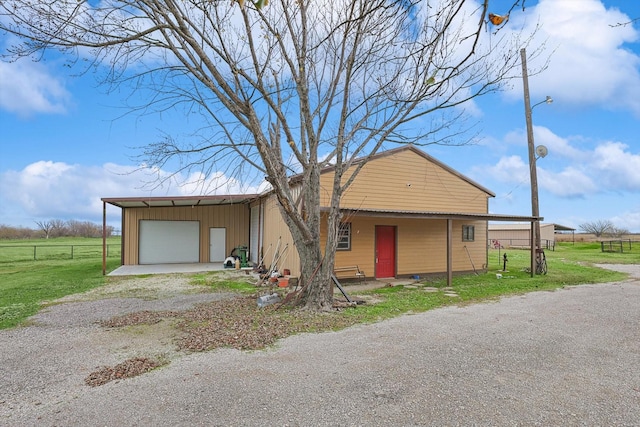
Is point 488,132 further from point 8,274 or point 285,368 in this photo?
point 8,274

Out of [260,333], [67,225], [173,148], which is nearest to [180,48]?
[173,148]

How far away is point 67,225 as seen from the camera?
47938mm

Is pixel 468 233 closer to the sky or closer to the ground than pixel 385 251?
closer to the sky

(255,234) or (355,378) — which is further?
(255,234)

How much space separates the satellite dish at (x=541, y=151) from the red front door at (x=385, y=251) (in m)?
6.26

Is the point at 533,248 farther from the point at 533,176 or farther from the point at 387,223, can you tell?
the point at 387,223

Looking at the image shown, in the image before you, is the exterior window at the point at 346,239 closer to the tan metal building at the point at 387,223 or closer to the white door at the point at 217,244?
the tan metal building at the point at 387,223

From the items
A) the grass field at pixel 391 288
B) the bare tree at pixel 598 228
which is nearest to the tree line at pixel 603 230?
the bare tree at pixel 598 228

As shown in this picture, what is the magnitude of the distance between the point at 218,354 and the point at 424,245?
10206 mm

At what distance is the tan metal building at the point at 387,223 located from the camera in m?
12.1

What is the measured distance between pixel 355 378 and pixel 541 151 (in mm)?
13254

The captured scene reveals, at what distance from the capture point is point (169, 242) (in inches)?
715

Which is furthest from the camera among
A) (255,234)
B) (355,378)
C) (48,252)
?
(48,252)

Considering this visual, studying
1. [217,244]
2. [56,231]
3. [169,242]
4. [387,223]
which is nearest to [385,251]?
[387,223]
